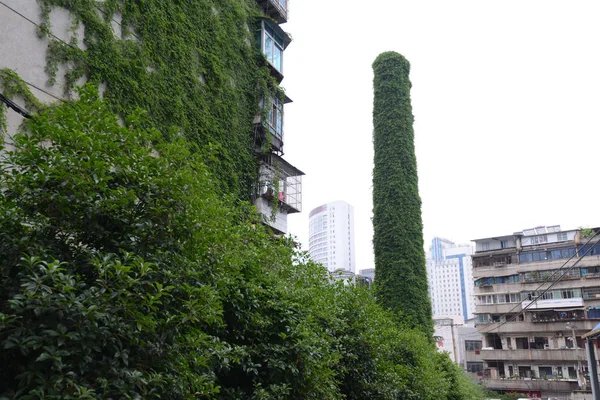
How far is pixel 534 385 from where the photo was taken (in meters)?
30.7

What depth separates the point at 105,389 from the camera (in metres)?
2.36

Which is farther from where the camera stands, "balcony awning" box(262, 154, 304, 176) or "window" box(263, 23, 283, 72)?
"window" box(263, 23, 283, 72)

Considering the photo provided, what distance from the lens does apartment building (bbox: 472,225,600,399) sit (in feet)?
102

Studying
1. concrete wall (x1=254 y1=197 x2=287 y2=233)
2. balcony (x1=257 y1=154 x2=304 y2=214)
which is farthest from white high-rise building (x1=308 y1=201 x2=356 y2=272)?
concrete wall (x1=254 y1=197 x2=287 y2=233)

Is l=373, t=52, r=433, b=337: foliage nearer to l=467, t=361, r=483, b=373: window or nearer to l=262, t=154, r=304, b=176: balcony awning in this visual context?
l=262, t=154, r=304, b=176: balcony awning

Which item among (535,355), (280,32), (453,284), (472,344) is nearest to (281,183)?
(280,32)

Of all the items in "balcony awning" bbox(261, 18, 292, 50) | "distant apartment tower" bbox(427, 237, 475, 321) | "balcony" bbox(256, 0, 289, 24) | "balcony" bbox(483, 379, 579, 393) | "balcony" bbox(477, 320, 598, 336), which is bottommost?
"balcony" bbox(483, 379, 579, 393)

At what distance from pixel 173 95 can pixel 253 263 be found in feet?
15.7

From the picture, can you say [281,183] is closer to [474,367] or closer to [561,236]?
[561,236]

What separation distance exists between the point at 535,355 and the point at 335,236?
59.0 meters

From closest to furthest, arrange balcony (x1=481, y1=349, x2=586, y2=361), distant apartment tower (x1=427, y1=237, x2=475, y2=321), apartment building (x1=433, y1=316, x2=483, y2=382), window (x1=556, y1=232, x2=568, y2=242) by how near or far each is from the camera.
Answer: balcony (x1=481, y1=349, x2=586, y2=361), window (x1=556, y1=232, x2=568, y2=242), apartment building (x1=433, y1=316, x2=483, y2=382), distant apartment tower (x1=427, y1=237, x2=475, y2=321)

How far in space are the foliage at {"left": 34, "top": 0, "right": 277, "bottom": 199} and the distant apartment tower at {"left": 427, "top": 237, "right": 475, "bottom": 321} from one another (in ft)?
343

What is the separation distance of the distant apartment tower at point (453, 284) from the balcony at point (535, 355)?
76.2 meters

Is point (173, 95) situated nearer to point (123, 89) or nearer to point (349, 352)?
point (123, 89)
